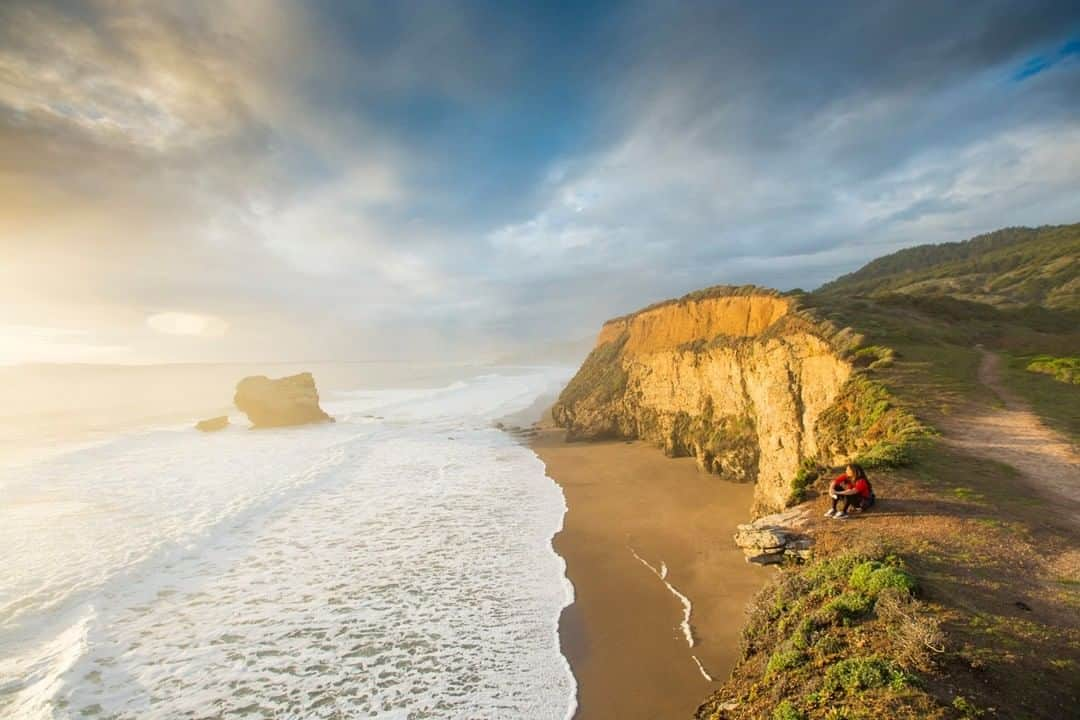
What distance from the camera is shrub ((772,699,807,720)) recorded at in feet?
15.9

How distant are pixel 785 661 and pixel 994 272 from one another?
75.1m

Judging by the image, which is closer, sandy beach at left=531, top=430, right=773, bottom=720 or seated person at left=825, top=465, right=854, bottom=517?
sandy beach at left=531, top=430, right=773, bottom=720

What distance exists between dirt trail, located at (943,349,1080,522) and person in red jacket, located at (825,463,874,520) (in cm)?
307

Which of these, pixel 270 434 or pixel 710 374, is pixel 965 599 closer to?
pixel 710 374

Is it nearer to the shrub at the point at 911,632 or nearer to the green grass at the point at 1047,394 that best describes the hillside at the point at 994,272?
the green grass at the point at 1047,394

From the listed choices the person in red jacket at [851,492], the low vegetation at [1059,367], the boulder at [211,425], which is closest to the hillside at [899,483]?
the low vegetation at [1059,367]

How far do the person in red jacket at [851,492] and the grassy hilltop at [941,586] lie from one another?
0.27 metres

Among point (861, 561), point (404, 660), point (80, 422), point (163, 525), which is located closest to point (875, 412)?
point (861, 561)

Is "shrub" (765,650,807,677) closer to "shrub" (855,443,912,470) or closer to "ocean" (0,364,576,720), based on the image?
"ocean" (0,364,576,720)

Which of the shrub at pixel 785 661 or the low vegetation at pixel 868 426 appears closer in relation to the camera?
the shrub at pixel 785 661

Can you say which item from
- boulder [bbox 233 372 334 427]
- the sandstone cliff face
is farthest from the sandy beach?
boulder [bbox 233 372 334 427]

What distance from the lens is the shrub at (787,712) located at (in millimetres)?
4836

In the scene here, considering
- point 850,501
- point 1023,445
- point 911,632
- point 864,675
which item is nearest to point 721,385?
point 1023,445

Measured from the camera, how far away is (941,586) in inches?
246
